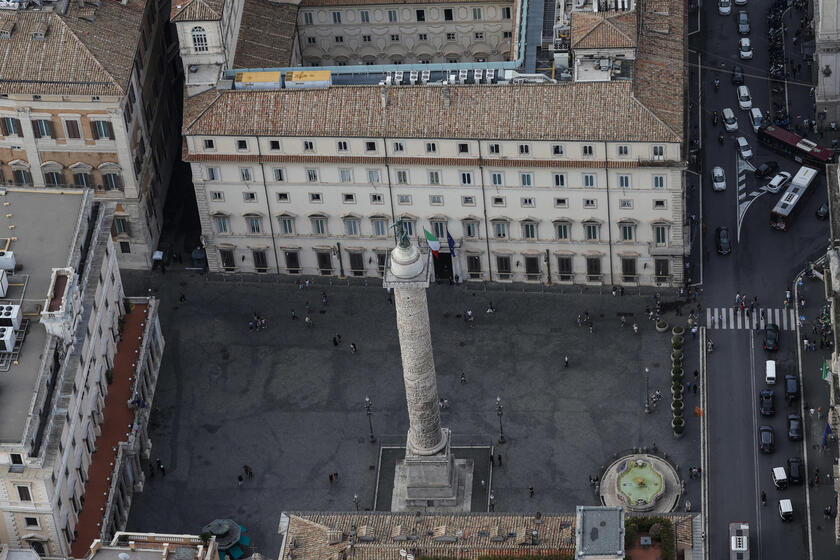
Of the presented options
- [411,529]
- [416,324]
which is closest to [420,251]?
[416,324]

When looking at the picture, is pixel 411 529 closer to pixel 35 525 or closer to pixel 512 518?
pixel 512 518

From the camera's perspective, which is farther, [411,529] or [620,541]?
[411,529]

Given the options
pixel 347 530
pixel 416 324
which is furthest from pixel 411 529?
pixel 416 324

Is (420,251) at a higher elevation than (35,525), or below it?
higher

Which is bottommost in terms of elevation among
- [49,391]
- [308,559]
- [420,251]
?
[308,559]

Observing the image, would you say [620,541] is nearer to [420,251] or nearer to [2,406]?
[420,251]

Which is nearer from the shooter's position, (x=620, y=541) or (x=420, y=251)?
(x=620, y=541)
